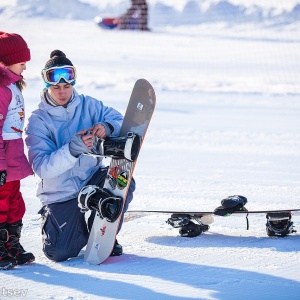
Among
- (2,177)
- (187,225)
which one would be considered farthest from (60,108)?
(187,225)

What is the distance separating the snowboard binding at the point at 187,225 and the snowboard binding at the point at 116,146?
2.41ft

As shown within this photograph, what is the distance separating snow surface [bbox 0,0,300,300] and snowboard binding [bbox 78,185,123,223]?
0.89 feet

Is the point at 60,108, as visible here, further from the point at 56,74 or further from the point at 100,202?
the point at 100,202

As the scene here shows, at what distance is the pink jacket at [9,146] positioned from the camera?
11.9 feet

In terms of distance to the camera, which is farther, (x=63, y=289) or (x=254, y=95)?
(x=254, y=95)

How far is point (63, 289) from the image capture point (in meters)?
3.22

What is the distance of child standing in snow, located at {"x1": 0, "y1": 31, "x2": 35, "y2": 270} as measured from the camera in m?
3.65

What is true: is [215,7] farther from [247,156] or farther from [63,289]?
[63,289]

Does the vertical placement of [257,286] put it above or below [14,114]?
below

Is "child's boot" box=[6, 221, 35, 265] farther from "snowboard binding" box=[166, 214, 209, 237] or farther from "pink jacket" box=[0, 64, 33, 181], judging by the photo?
"snowboard binding" box=[166, 214, 209, 237]

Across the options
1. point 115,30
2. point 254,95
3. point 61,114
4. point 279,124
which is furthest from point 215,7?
point 61,114

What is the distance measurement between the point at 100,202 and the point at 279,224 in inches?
43.3

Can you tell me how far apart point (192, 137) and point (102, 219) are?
4318 millimetres

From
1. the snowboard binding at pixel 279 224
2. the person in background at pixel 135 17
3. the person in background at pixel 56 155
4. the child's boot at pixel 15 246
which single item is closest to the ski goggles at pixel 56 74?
the person in background at pixel 56 155
